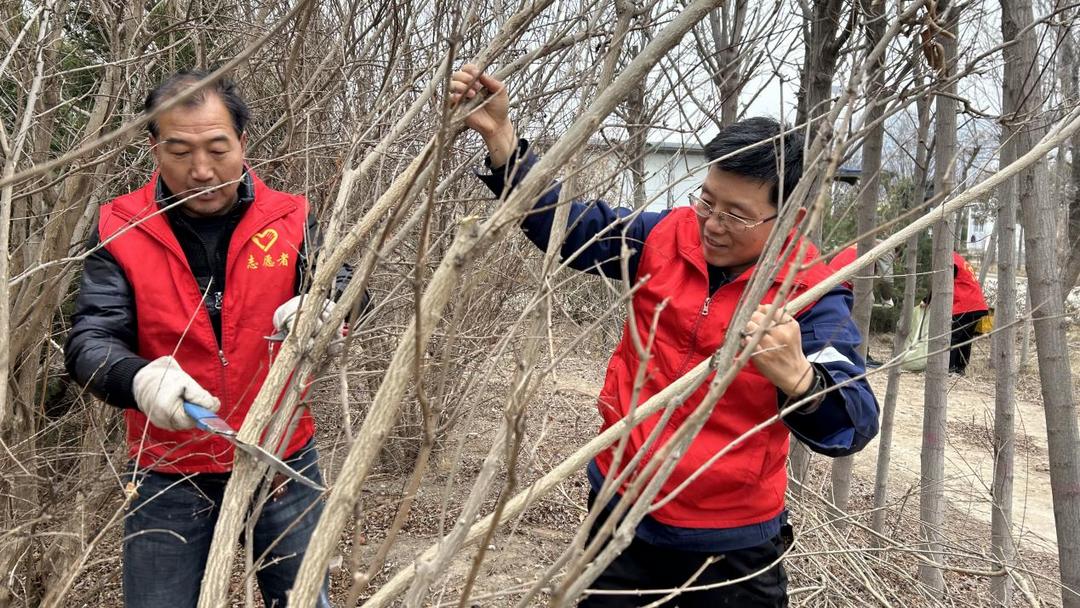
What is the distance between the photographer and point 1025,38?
2.63 m

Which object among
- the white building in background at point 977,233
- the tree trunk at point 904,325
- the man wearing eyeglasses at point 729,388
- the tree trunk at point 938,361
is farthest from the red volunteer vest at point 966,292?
the man wearing eyeglasses at point 729,388

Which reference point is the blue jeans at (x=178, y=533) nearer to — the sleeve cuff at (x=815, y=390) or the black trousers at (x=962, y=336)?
the sleeve cuff at (x=815, y=390)

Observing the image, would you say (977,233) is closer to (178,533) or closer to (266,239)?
(266,239)

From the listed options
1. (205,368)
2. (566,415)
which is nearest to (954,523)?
(566,415)

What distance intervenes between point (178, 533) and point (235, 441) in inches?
27.0

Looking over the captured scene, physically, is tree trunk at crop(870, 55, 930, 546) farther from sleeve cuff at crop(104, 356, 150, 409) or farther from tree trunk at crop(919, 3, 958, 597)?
sleeve cuff at crop(104, 356, 150, 409)

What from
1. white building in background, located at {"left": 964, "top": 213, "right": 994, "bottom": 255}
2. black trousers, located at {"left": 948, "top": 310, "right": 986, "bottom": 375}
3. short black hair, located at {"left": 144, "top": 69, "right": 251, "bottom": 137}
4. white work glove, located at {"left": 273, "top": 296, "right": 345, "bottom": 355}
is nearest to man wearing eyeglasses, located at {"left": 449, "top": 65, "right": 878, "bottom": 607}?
white work glove, located at {"left": 273, "top": 296, "right": 345, "bottom": 355}

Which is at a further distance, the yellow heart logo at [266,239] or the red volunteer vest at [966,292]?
the red volunteer vest at [966,292]

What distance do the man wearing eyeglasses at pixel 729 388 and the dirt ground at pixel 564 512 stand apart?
0.31 meters

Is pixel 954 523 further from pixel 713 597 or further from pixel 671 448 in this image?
pixel 671 448

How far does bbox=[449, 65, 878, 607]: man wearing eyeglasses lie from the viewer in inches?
70.5

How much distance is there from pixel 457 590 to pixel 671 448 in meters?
2.83

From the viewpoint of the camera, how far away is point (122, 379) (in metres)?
1.68

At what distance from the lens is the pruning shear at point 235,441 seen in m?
1.36
